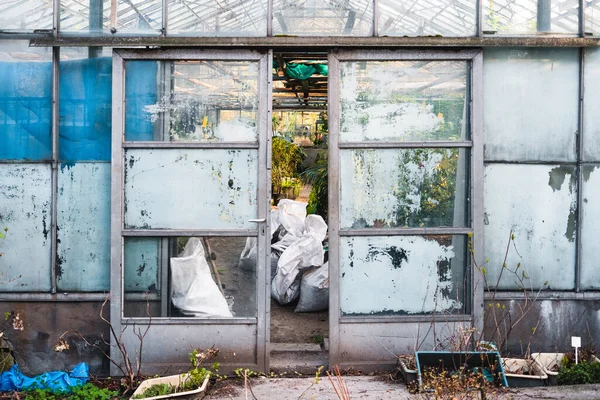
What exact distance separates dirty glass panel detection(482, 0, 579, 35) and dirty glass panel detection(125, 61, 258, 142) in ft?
5.87

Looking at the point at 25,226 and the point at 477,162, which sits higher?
the point at 477,162

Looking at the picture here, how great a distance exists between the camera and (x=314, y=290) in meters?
6.88

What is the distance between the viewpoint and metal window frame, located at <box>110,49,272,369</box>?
465 centimetres

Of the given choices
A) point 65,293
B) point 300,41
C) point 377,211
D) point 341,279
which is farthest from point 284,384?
point 300,41

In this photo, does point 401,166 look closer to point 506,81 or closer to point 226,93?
point 506,81

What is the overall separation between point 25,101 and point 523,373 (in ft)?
13.5

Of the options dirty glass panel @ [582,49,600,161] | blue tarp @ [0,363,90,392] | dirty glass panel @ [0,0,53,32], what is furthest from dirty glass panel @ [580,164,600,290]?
dirty glass panel @ [0,0,53,32]

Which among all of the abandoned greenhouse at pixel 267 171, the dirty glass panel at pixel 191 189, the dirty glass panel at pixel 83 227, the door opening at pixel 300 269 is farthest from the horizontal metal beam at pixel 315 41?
the dirty glass panel at pixel 83 227

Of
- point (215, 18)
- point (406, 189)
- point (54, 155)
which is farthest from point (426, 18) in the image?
point (54, 155)

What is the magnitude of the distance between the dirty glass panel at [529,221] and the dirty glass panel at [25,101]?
3.30 meters

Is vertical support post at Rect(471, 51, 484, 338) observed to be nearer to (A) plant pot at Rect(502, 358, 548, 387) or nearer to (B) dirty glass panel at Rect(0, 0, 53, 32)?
(A) plant pot at Rect(502, 358, 548, 387)

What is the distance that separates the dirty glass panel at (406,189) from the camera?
4.82 meters

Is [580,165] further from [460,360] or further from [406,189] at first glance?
[460,360]

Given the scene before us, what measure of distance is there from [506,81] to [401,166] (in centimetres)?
101
